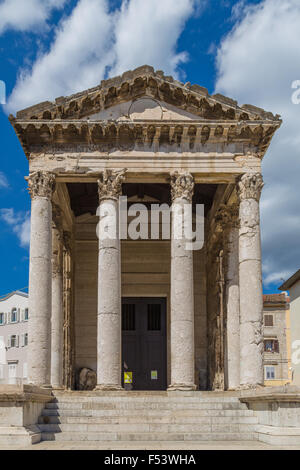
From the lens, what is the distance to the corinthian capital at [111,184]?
2267 cm

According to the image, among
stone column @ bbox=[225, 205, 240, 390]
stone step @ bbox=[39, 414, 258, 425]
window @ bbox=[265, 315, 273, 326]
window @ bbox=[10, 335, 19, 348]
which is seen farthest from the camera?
window @ bbox=[10, 335, 19, 348]

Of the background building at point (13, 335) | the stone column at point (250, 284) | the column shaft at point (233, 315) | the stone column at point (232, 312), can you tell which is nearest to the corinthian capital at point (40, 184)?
the stone column at point (250, 284)

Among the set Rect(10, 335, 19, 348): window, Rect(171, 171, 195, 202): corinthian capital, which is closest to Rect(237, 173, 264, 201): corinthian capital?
Rect(171, 171, 195, 202): corinthian capital

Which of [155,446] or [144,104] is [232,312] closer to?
[144,104]

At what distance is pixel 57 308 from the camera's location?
2595 cm

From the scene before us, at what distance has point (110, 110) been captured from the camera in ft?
76.4

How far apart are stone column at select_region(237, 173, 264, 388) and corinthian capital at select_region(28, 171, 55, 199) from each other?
22.1ft

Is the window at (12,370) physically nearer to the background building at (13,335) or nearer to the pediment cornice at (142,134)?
the background building at (13,335)

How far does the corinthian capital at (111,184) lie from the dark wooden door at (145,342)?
29.9 feet

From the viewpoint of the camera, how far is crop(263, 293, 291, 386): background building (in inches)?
2351

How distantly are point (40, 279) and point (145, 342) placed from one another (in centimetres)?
983

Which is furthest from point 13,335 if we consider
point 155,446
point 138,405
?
point 155,446

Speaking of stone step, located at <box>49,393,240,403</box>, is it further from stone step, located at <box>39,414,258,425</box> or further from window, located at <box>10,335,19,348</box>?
window, located at <box>10,335,19,348</box>
